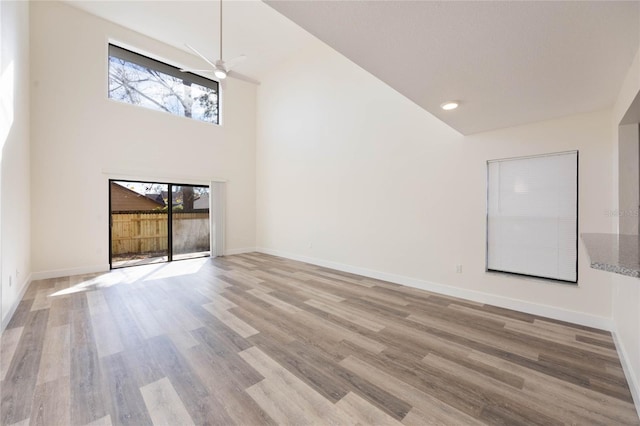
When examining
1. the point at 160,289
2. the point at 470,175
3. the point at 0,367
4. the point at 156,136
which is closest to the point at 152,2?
A: the point at 156,136

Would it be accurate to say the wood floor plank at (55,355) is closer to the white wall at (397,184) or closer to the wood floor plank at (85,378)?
the wood floor plank at (85,378)

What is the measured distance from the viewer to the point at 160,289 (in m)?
4.18

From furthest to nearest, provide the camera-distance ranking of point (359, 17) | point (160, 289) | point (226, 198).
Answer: point (226, 198), point (160, 289), point (359, 17)

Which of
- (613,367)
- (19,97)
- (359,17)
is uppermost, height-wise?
(19,97)

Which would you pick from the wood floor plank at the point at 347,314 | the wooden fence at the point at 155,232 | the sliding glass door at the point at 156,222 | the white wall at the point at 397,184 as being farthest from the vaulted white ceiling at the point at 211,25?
the wood floor plank at the point at 347,314

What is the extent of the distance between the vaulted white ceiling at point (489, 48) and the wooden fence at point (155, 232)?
6.07 metres

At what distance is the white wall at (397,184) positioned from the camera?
2.98 m

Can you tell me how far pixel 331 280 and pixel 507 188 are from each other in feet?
10.1

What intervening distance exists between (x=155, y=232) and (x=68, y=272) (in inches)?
68.0

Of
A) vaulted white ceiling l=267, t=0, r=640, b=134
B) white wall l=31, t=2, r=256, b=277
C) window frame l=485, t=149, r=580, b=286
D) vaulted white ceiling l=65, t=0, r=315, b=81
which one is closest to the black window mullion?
white wall l=31, t=2, r=256, b=277

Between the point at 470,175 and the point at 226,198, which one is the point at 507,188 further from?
the point at 226,198

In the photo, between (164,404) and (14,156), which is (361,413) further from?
(14,156)

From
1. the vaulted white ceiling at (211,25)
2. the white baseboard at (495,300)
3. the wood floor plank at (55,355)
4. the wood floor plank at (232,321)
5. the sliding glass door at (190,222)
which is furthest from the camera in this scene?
the sliding glass door at (190,222)

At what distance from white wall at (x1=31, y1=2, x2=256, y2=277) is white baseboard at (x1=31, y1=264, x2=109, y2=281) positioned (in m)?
0.02
